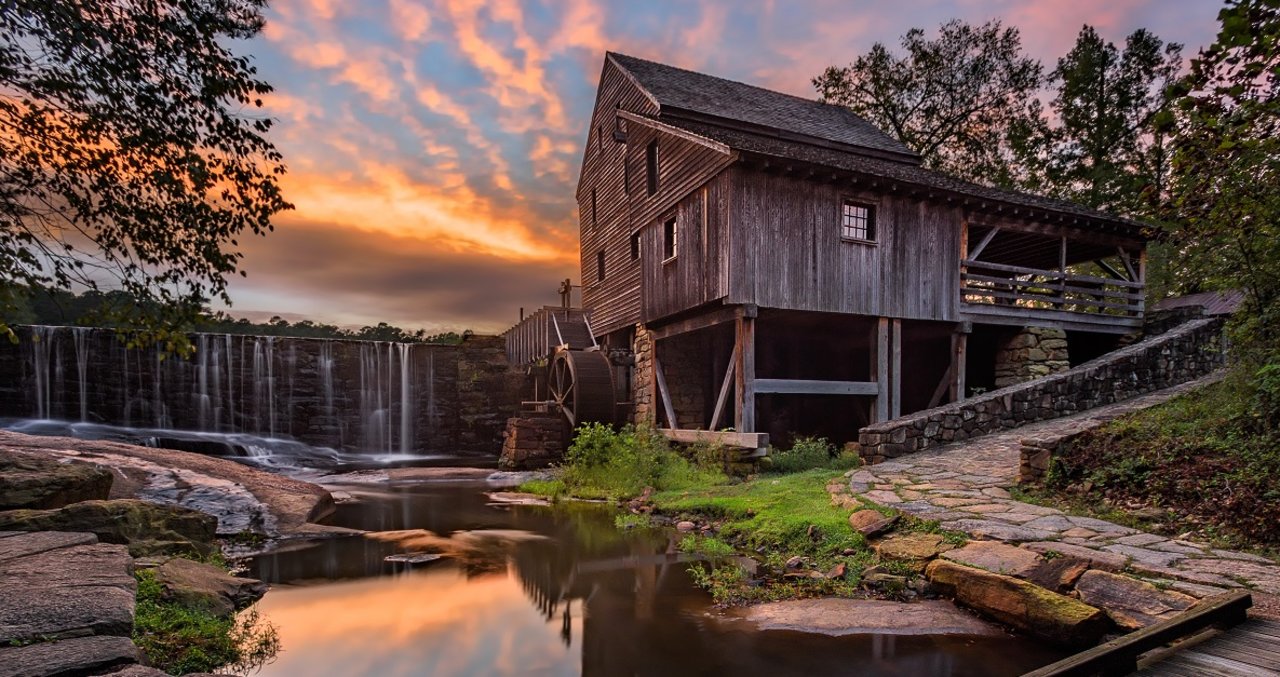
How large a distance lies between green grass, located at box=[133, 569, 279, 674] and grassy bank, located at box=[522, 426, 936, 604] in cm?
352

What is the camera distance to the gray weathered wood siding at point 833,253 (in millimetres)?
11523

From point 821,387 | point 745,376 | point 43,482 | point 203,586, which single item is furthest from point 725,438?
point 43,482

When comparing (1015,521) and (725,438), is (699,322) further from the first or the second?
(1015,521)

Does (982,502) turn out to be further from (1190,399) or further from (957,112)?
(957,112)

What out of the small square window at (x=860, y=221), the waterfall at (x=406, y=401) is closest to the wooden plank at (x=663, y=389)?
the small square window at (x=860, y=221)

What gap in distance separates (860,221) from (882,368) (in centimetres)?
308

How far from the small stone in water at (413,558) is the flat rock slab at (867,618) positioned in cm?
404

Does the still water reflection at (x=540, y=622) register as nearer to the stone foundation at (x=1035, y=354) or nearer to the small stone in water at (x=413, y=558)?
the small stone in water at (x=413, y=558)

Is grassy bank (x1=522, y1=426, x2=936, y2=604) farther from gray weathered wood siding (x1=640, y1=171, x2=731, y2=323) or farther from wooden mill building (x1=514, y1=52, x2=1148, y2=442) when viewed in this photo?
gray weathered wood siding (x1=640, y1=171, x2=731, y2=323)

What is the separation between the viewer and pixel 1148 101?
24.1 metres

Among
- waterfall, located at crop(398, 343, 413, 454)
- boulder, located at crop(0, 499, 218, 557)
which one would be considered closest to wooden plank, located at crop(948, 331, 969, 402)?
boulder, located at crop(0, 499, 218, 557)

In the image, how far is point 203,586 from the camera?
4.86 metres

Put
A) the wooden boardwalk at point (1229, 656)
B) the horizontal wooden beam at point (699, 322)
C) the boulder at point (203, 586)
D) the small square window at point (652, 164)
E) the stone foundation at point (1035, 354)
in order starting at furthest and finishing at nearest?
the small square window at point (652, 164) < the stone foundation at point (1035, 354) < the horizontal wooden beam at point (699, 322) < the boulder at point (203, 586) < the wooden boardwalk at point (1229, 656)

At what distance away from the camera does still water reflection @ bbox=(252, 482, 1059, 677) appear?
405cm
